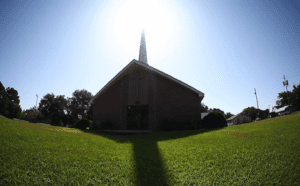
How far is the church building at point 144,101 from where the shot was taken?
13570mm

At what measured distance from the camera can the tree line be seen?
1769 inches

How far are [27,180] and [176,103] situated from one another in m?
12.4

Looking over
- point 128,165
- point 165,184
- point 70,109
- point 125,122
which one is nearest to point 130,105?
point 125,122

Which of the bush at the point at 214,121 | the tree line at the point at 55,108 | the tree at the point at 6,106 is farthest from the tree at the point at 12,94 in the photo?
the bush at the point at 214,121

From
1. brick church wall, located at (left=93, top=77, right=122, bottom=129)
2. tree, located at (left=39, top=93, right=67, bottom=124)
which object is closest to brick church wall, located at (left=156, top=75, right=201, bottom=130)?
brick church wall, located at (left=93, top=77, right=122, bottom=129)

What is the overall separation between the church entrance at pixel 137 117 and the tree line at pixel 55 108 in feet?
121

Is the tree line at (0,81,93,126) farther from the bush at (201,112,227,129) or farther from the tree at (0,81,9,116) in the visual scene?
the bush at (201,112,227,129)

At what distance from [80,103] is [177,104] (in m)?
Answer: 57.9

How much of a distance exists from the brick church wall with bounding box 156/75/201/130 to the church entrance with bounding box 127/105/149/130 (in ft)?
7.52

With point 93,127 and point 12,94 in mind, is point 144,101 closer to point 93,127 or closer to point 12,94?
point 93,127

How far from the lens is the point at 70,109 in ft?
188

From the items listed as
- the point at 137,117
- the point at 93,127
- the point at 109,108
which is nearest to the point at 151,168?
the point at 137,117

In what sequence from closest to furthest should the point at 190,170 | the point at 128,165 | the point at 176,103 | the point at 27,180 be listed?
the point at 27,180 < the point at 190,170 < the point at 128,165 < the point at 176,103

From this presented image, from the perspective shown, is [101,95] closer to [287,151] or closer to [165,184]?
[165,184]
